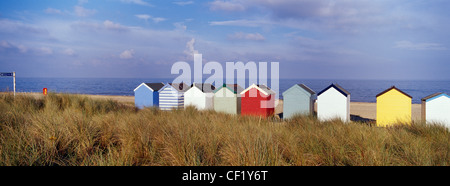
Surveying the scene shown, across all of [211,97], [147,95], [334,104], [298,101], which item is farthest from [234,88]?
[147,95]

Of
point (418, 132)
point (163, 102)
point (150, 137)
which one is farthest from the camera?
point (163, 102)

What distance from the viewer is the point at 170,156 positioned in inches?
179

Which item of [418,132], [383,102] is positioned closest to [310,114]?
[383,102]

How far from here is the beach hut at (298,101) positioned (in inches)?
379

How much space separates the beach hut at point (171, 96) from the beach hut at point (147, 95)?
11.6 inches

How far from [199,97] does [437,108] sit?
23.9 ft

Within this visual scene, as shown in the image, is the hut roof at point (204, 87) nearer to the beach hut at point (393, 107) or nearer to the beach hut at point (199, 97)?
the beach hut at point (199, 97)

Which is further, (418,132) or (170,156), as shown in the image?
(418,132)

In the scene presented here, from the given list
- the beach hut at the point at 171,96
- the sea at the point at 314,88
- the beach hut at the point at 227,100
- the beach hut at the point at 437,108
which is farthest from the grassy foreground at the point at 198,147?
the sea at the point at 314,88

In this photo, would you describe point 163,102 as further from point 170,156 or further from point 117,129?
point 170,156

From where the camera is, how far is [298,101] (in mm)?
9773
